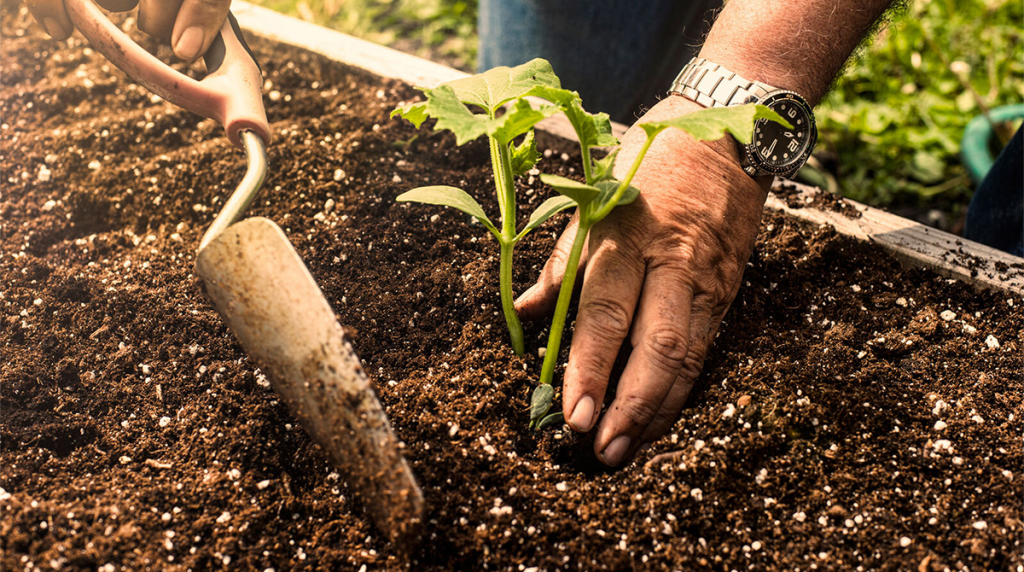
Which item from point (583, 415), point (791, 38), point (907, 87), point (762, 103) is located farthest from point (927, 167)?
point (583, 415)

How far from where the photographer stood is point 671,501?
1120 mm

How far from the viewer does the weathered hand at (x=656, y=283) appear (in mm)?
1188

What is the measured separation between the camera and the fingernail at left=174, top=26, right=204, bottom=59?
4.75 feet

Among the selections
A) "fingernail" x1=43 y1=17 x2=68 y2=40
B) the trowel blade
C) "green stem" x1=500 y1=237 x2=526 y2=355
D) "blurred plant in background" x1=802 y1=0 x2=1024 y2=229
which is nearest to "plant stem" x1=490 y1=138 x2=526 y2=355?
"green stem" x1=500 y1=237 x2=526 y2=355

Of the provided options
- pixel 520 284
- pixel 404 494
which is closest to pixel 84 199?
pixel 520 284

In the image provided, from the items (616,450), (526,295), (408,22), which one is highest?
(526,295)

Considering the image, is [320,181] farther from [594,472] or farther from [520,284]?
[594,472]

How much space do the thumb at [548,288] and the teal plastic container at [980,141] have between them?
2.23 meters

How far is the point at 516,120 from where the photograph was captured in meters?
1.02

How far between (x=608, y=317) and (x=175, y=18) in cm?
126

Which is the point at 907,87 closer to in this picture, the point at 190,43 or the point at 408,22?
the point at 408,22

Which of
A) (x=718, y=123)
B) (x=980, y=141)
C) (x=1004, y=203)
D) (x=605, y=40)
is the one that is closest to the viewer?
(x=718, y=123)

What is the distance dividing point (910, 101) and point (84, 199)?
3640 millimetres

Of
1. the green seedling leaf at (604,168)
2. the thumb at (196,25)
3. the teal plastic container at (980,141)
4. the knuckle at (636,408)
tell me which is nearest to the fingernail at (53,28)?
the thumb at (196,25)
